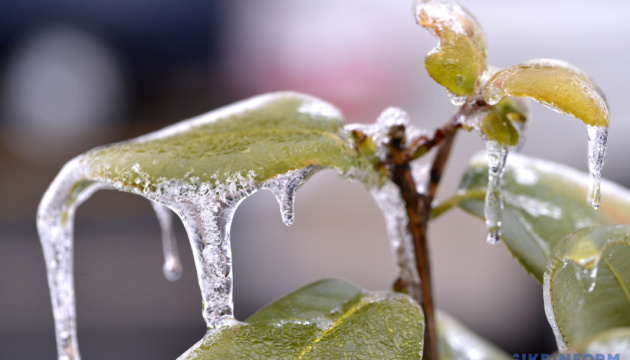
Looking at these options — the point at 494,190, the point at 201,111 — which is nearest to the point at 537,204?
the point at 494,190

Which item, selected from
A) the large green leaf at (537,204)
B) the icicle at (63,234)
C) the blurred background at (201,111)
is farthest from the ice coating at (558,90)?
the blurred background at (201,111)

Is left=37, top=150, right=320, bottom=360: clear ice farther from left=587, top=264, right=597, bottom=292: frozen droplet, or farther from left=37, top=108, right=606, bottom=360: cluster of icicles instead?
left=587, top=264, right=597, bottom=292: frozen droplet

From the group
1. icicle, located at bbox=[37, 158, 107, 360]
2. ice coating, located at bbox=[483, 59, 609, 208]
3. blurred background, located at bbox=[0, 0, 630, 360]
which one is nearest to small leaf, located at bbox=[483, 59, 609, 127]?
ice coating, located at bbox=[483, 59, 609, 208]

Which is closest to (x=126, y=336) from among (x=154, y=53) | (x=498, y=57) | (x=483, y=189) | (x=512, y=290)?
(x=154, y=53)

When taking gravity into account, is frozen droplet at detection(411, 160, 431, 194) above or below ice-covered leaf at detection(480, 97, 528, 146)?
below

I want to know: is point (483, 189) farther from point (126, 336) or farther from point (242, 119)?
point (126, 336)

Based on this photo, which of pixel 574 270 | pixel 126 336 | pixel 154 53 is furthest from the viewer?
pixel 154 53

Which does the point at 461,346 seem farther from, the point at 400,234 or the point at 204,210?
the point at 204,210
